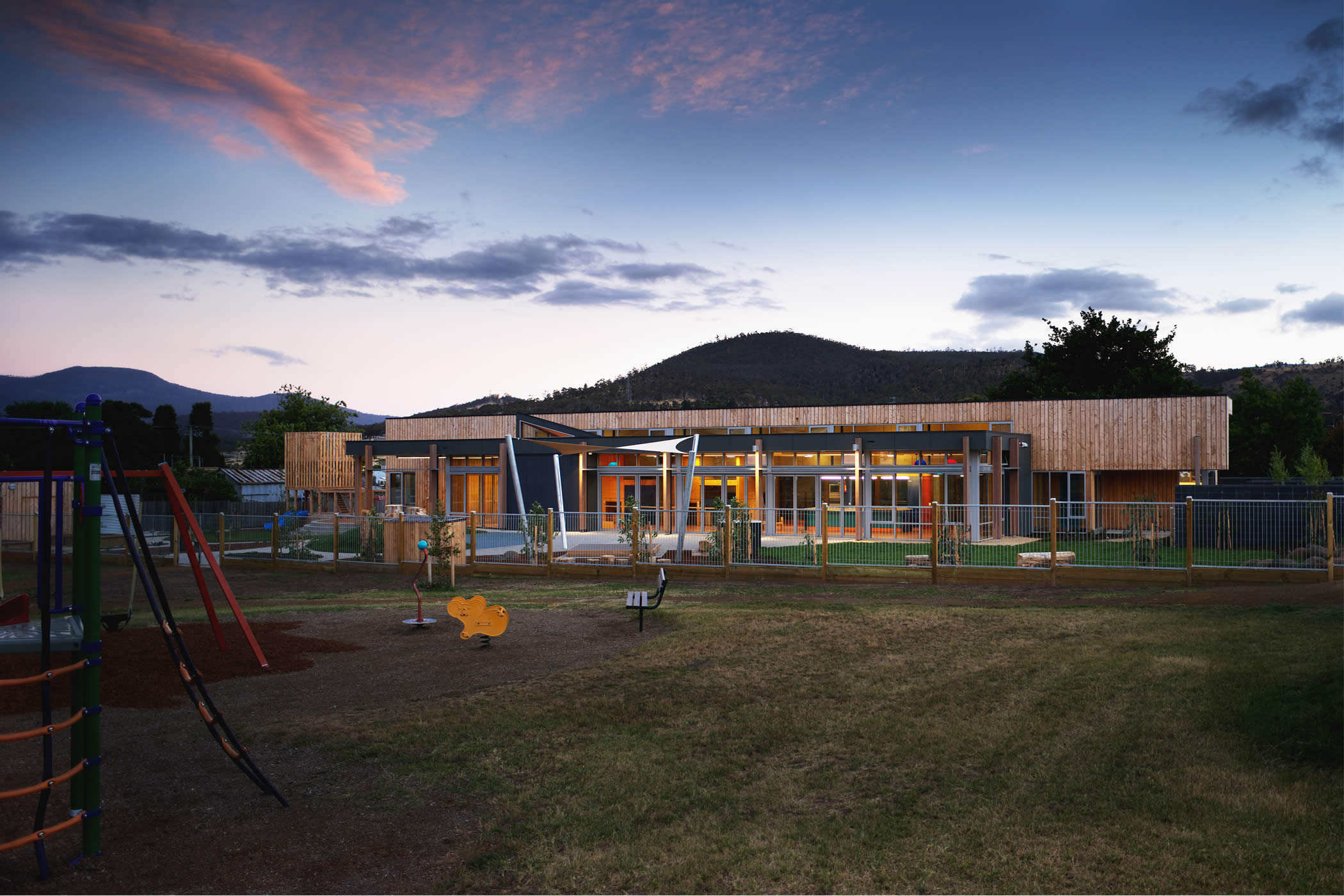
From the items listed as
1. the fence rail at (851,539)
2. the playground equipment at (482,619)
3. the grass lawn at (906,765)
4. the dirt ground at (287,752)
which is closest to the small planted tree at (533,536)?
the fence rail at (851,539)

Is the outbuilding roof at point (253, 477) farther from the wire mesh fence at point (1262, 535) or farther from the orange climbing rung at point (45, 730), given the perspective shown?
the orange climbing rung at point (45, 730)

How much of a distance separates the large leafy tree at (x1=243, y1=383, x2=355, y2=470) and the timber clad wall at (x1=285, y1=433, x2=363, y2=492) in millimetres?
17294

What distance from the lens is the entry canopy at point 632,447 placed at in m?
27.6

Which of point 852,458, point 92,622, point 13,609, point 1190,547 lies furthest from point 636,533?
point 92,622

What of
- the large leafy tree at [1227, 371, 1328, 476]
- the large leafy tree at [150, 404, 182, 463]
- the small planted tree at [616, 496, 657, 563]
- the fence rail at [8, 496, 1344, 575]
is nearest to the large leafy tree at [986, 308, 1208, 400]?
the large leafy tree at [1227, 371, 1328, 476]

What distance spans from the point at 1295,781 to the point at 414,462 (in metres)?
38.7

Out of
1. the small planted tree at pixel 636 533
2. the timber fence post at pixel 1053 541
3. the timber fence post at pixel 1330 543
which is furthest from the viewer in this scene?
the small planted tree at pixel 636 533

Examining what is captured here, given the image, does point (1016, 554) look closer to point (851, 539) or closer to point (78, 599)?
point (851, 539)

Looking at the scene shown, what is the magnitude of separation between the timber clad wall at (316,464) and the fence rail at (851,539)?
18533 mm

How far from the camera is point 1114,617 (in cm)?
1414

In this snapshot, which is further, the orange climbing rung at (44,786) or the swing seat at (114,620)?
the swing seat at (114,620)

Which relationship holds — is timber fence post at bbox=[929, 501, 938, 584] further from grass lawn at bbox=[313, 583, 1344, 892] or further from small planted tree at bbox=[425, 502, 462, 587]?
small planted tree at bbox=[425, 502, 462, 587]

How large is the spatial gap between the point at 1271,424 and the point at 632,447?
50.6 meters

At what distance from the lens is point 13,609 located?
8.45m
